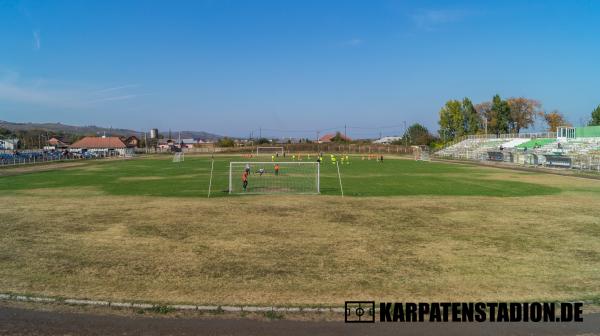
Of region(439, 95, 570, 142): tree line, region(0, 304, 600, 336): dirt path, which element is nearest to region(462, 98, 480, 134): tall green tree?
region(439, 95, 570, 142): tree line

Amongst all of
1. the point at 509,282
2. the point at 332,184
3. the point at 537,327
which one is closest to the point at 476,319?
the point at 537,327

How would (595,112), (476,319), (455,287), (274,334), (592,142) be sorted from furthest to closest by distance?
(595,112) → (592,142) → (455,287) → (476,319) → (274,334)

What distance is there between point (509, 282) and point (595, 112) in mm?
88940

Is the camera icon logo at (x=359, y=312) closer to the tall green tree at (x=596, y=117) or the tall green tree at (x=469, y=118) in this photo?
the tall green tree at (x=596, y=117)

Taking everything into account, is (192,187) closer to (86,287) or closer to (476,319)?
(86,287)

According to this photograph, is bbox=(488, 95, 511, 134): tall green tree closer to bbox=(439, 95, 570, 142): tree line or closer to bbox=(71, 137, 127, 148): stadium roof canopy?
bbox=(439, 95, 570, 142): tree line

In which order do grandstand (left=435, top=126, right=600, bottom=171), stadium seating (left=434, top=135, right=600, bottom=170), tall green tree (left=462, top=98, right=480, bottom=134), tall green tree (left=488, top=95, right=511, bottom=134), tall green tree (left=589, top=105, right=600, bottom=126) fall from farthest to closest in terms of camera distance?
tall green tree (left=462, top=98, right=480, bottom=134) < tall green tree (left=488, top=95, right=511, bottom=134) < tall green tree (left=589, top=105, right=600, bottom=126) < grandstand (left=435, top=126, right=600, bottom=171) < stadium seating (left=434, top=135, right=600, bottom=170)

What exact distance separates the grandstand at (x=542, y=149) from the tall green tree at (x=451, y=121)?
696 inches

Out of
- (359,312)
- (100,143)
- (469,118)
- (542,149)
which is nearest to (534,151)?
(542,149)

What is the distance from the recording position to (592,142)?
5541 centimetres

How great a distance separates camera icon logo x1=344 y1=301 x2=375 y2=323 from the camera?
7305 mm

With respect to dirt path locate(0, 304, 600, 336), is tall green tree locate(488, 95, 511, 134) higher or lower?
higher

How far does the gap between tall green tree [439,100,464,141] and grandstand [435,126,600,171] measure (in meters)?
17.7

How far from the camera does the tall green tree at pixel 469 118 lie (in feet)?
341
